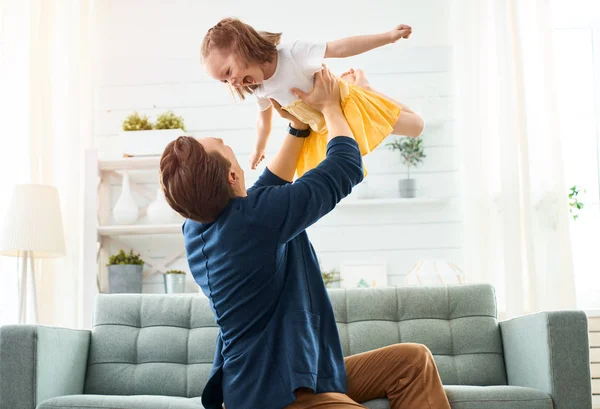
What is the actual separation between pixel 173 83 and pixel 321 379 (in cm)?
308

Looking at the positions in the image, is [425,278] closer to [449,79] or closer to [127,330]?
[449,79]

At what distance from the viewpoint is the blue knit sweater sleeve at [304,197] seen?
170 centimetres

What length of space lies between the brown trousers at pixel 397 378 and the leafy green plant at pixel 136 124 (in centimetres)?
257

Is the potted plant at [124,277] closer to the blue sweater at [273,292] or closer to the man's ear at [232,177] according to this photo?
the blue sweater at [273,292]

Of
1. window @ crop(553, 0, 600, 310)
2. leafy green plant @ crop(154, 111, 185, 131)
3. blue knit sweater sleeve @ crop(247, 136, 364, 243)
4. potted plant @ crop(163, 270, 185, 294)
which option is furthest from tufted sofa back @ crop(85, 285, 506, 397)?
window @ crop(553, 0, 600, 310)

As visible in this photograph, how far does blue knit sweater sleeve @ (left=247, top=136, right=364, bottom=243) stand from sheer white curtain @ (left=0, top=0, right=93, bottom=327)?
2482 millimetres

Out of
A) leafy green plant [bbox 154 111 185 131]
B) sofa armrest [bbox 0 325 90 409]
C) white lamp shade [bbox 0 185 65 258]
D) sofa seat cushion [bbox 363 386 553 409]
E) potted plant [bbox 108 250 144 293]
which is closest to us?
sofa seat cushion [bbox 363 386 553 409]

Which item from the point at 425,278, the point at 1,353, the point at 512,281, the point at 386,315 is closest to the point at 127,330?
the point at 1,353

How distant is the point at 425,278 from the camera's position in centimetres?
403

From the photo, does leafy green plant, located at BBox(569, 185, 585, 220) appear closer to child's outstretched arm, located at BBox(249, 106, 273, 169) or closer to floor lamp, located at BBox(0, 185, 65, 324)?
child's outstretched arm, located at BBox(249, 106, 273, 169)

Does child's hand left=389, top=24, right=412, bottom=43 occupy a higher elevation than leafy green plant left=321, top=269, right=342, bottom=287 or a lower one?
higher

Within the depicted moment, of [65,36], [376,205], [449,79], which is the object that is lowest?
[376,205]

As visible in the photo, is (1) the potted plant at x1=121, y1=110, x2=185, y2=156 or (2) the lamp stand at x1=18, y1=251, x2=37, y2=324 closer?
(2) the lamp stand at x1=18, y1=251, x2=37, y2=324

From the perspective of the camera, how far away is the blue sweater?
1709 millimetres
